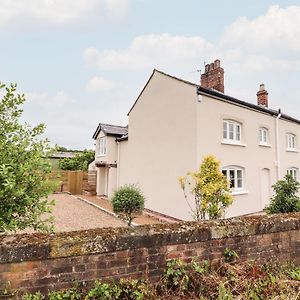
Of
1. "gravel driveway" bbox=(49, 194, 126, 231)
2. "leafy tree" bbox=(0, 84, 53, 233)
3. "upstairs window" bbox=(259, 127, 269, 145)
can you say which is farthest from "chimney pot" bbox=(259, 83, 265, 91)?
"leafy tree" bbox=(0, 84, 53, 233)

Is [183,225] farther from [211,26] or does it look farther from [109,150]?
[109,150]

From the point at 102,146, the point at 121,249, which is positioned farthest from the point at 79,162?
the point at 121,249

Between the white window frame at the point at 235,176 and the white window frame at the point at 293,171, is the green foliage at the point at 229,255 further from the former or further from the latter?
the white window frame at the point at 293,171

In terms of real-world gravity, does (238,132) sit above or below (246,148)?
Answer: above

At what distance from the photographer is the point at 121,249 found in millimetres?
3129

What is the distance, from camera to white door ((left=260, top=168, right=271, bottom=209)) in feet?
53.0

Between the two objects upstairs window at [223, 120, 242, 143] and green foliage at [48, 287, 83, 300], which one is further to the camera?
upstairs window at [223, 120, 242, 143]

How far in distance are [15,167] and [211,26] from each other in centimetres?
1111

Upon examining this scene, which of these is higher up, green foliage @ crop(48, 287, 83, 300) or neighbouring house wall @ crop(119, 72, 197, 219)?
neighbouring house wall @ crop(119, 72, 197, 219)

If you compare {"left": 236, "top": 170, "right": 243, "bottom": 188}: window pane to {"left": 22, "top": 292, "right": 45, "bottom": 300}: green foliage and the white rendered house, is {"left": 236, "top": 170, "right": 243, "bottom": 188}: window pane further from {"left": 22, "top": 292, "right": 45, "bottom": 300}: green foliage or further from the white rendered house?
{"left": 22, "top": 292, "right": 45, "bottom": 300}: green foliage

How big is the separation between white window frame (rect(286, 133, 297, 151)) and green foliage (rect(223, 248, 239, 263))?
17.7 meters

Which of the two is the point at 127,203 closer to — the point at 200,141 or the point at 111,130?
the point at 200,141

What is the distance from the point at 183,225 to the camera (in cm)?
361

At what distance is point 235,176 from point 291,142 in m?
8.33
